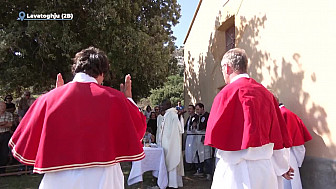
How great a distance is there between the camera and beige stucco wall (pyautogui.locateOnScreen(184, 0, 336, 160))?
4.42 m

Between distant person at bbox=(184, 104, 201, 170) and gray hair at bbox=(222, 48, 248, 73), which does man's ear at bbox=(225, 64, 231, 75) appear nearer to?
gray hair at bbox=(222, 48, 248, 73)

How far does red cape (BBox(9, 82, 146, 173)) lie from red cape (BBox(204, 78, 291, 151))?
2.60ft

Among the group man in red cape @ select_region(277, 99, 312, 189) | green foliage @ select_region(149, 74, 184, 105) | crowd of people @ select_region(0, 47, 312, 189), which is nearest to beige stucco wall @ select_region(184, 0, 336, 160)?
man in red cape @ select_region(277, 99, 312, 189)

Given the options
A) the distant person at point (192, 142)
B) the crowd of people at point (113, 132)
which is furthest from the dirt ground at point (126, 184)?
the crowd of people at point (113, 132)

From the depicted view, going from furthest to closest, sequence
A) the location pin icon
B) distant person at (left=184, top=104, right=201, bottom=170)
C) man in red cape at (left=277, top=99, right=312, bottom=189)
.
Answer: the location pin icon < distant person at (left=184, top=104, right=201, bottom=170) < man in red cape at (left=277, top=99, right=312, bottom=189)

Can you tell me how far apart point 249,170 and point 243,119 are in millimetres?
453

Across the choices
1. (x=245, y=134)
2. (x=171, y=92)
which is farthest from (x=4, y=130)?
(x=171, y=92)

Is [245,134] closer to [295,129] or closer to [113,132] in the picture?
[113,132]

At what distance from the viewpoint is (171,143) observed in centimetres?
633

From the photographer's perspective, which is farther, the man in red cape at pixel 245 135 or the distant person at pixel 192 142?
the distant person at pixel 192 142

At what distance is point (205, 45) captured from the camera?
11.1 metres

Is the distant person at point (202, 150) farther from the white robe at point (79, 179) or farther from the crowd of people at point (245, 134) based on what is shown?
the white robe at point (79, 179)

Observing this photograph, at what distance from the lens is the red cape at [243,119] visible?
2488mm

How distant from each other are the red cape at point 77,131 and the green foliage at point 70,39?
6.35m
